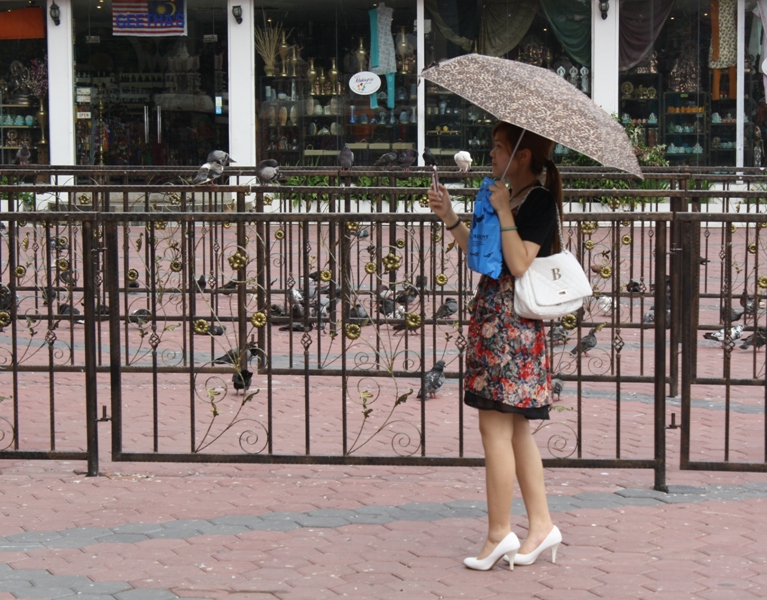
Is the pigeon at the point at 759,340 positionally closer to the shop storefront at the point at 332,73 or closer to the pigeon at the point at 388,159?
the pigeon at the point at 388,159

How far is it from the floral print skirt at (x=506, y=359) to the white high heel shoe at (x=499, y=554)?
51 centimetres

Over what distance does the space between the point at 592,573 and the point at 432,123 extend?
19.4m

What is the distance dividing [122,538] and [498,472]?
5.73 feet

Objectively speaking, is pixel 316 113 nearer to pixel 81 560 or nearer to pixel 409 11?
pixel 409 11

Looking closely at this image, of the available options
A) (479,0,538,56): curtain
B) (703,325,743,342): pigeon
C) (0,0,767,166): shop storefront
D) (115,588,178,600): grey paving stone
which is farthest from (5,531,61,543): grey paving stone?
(479,0,538,56): curtain

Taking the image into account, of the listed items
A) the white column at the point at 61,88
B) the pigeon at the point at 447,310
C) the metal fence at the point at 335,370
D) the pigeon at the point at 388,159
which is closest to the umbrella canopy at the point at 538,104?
the metal fence at the point at 335,370

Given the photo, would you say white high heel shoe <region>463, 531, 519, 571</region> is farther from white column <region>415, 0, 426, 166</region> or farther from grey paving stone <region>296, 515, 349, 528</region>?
white column <region>415, 0, 426, 166</region>

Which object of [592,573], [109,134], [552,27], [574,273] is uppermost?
[552,27]

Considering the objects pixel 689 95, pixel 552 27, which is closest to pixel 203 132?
pixel 552 27

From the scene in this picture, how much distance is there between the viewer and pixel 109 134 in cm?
2458

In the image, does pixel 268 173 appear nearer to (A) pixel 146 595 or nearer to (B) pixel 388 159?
(B) pixel 388 159

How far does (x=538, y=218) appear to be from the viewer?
16.3 feet

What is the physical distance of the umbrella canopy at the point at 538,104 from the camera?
4.73 m

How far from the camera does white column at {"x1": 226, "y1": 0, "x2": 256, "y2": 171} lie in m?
23.8
